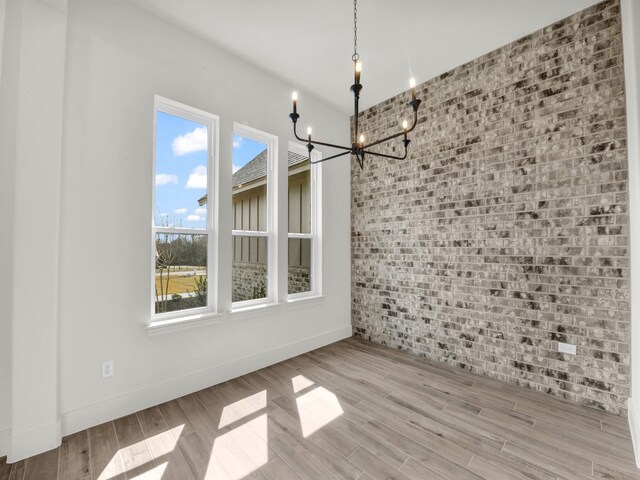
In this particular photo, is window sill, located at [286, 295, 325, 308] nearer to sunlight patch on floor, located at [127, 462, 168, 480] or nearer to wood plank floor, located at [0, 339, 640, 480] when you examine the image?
wood plank floor, located at [0, 339, 640, 480]

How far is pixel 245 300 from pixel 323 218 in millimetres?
1514

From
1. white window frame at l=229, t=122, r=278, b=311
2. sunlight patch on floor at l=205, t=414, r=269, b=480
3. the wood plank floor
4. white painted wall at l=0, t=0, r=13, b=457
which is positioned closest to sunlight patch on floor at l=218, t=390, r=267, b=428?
the wood plank floor

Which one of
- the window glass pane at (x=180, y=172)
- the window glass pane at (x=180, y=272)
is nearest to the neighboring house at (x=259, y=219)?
the window glass pane at (x=180, y=172)

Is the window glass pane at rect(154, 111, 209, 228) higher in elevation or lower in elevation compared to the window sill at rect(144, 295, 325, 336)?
higher

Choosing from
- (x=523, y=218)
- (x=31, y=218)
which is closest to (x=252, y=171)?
(x=31, y=218)

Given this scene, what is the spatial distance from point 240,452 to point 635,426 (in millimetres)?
2694

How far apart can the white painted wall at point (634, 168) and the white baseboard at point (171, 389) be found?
2887 millimetres

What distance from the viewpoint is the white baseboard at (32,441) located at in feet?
5.97

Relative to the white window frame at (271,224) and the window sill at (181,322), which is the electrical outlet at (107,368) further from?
the white window frame at (271,224)

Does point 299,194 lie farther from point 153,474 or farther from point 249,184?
point 153,474

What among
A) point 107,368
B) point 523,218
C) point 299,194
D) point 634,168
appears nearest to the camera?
point 634,168

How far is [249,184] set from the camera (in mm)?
3344

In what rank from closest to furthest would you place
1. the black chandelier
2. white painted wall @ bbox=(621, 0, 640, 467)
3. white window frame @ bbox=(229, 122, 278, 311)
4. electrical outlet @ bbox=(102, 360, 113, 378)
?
the black chandelier
white painted wall @ bbox=(621, 0, 640, 467)
electrical outlet @ bbox=(102, 360, 113, 378)
white window frame @ bbox=(229, 122, 278, 311)

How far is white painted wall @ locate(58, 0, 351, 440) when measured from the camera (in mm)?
2133
